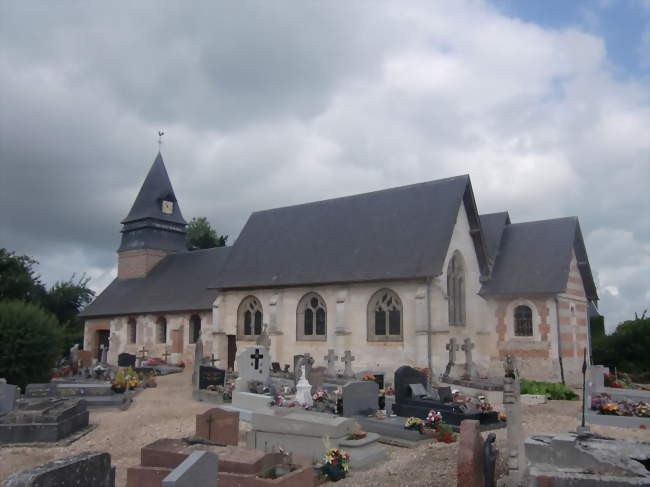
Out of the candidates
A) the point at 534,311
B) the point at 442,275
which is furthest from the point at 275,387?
the point at 534,311

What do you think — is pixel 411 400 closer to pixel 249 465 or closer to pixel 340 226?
pixel 249 465

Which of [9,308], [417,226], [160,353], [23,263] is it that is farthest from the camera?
[23,263]

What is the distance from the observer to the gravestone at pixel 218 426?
9562 millimetres

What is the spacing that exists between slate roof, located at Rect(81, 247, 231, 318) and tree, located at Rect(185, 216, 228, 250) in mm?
13384

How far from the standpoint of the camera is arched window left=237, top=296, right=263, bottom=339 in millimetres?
24266

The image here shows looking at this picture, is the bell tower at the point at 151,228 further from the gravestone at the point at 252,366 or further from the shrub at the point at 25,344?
Result: the gravestone at the point at 252,366

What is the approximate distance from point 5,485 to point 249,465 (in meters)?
3.55

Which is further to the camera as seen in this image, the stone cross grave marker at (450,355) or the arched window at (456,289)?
the arched window at (456,289)

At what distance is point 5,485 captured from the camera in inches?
150

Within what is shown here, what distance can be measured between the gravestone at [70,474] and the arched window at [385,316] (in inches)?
644

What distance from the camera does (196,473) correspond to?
15.0 ft

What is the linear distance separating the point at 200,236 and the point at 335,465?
42668 millimetres

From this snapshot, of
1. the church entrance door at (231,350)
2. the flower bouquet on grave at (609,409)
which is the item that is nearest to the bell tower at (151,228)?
the church entrance door at (231,350)

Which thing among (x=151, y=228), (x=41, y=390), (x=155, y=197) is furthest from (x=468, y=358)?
(x=155, y=197)
